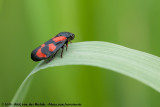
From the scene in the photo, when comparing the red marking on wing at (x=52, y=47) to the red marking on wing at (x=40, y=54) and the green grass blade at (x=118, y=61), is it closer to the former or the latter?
the red marking on wing at (x=40, y=54)

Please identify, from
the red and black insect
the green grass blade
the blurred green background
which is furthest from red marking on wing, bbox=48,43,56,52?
the green grass blade

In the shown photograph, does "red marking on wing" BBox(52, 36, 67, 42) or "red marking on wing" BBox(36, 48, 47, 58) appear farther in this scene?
"red marking on wing" BBox(52, 36, 67, 42)

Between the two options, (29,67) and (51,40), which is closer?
(51,40)

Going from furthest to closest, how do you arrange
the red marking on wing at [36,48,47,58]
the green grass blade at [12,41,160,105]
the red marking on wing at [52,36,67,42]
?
the red marking on wing at [52,36,67,42] < the red marking on wing at [36,48,47,58] < the green grass blade at [12,41,160,105]

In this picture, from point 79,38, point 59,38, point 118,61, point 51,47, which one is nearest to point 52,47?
point 51,47

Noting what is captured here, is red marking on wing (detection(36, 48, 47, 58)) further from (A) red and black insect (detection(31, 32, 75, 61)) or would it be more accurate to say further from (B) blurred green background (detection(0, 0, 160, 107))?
(B) blurred green background (detection(0, 0, 160, 107))

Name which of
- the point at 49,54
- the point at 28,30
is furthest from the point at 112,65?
the point at 28,30

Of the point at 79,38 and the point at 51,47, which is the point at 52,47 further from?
the point at 79,38

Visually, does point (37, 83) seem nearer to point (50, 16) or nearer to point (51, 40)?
point (51, 40)

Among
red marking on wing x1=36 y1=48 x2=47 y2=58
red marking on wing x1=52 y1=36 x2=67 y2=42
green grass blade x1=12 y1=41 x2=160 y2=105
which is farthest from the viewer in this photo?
red marking on wing x1=52 y1=36 x2=67 y2=42
